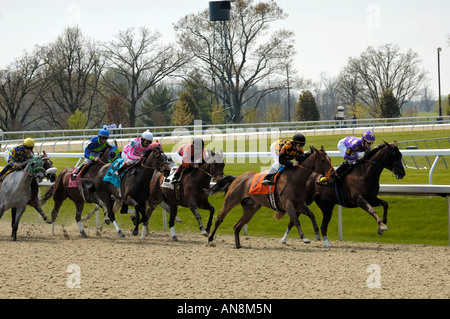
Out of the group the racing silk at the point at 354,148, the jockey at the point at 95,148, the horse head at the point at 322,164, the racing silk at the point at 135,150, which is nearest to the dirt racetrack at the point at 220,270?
the horse head at the point at 322,164

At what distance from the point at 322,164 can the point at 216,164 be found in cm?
188

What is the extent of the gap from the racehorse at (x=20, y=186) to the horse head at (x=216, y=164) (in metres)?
2.68

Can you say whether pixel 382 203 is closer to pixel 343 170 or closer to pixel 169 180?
pixel 343 170

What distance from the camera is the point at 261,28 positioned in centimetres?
4341

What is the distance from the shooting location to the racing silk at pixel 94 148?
11930 mm

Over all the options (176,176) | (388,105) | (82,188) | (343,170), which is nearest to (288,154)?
(343,170)

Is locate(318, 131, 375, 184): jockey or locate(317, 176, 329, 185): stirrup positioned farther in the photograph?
locate(318, 131, 375, 184): jockey

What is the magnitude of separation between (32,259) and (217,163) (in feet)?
9.90

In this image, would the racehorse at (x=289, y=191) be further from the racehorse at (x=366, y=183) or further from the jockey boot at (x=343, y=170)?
the jockey boot at (x=343, y=170)

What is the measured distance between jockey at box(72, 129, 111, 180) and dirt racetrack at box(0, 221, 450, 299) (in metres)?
1.65

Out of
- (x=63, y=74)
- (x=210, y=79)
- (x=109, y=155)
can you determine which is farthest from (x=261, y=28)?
(x=109, y=155)

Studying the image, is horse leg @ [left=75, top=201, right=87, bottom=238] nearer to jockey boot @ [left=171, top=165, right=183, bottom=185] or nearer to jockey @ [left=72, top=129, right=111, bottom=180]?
jockey @ [left=72, top=129, right=111, bottom=180]

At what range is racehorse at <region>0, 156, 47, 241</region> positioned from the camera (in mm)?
11258

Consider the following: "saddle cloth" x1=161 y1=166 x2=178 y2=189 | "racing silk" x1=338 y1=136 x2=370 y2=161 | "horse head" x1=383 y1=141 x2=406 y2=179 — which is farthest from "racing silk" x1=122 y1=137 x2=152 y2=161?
"horse head" x1=383 y1=141 x2=406 y2=179
